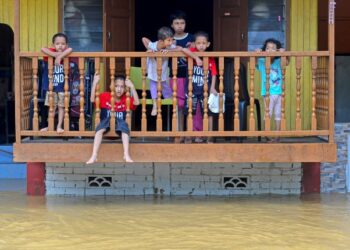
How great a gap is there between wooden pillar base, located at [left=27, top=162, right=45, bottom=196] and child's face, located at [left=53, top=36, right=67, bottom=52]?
71.9 inches

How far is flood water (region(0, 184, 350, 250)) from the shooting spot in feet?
22.5

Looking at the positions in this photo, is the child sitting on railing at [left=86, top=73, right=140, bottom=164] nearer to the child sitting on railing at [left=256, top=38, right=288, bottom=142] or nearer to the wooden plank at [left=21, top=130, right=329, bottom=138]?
the wooden plank at [left=21, top=130, right=329, bottom=138]

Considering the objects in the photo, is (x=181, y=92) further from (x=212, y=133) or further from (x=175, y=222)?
(x=175, y=222)

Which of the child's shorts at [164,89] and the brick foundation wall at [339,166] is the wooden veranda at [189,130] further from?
the brick foundation wall at [339,166]

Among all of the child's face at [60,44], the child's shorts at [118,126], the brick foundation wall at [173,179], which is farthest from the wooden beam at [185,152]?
the child's face at [60,44]

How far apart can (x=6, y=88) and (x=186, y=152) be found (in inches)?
183

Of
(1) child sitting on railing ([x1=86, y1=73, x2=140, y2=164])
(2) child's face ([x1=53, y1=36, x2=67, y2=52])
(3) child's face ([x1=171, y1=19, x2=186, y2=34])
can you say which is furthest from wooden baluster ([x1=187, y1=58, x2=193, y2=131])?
(2) child's face ([x1=53, y1=36, x2=67, y2=52])

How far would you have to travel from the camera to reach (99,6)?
10055 millimetres

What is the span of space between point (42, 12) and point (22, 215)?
3.22 metres

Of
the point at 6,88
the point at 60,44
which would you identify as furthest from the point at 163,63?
the point at 6,88

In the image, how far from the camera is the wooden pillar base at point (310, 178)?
9.42 meters

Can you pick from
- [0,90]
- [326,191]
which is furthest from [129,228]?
[0,90]

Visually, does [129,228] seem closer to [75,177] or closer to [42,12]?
[75,177]

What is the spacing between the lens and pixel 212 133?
8.12 m
